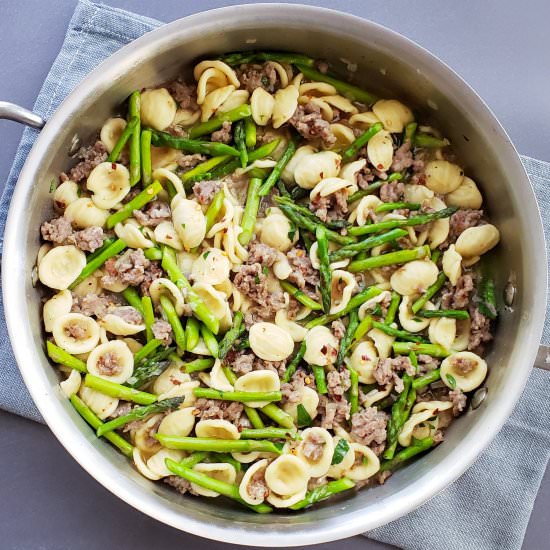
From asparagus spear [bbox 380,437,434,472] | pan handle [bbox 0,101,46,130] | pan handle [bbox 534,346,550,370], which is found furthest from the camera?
asparagus spear [bbox 380,437,434,472]

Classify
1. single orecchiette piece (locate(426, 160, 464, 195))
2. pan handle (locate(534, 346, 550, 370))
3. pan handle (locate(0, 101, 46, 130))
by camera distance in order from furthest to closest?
single orecchiette piece (locate(426, 160, 464, 195)) → pan handle (locate(534, 346, 550, 370)) → pan handle (locate(0, 101, 46, 130))

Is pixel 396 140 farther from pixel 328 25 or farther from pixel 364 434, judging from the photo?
pixel 364 434

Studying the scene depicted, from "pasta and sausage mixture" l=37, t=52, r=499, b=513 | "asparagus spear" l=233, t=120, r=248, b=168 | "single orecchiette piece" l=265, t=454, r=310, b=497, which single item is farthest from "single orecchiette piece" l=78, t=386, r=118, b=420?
"asparagus spear" l=233, t=120, r=248, b=168

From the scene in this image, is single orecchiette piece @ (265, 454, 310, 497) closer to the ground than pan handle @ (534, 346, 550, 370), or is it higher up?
closer to the ground

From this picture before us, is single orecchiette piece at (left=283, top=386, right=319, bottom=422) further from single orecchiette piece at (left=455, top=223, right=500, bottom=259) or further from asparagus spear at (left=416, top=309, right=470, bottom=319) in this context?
single orecchiette piece at (left=455, top=223, right=500, bottom=259)

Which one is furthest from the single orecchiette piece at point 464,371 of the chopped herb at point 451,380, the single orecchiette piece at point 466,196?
the single orecchiette piece at point 466,196

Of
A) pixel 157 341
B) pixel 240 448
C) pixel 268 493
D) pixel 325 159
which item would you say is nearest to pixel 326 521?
pixel 268 493
